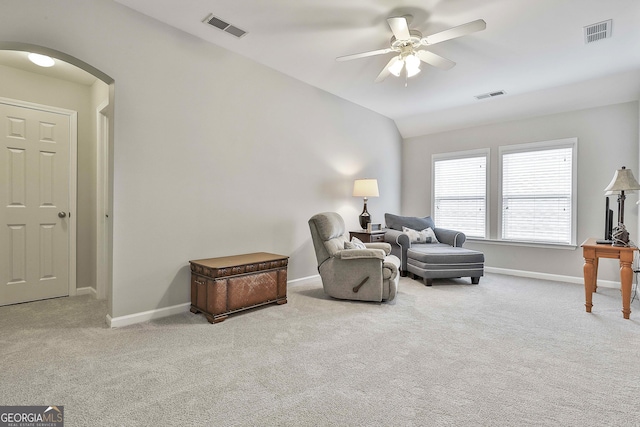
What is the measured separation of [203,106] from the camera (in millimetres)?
3355

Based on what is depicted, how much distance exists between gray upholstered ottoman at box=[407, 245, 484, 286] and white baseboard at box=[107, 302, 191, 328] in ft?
9.77

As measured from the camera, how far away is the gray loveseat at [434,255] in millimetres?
4398

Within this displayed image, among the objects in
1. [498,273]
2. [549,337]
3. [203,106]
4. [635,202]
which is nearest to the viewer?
[549,337]

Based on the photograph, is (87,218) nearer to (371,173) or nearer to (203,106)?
(203,106)

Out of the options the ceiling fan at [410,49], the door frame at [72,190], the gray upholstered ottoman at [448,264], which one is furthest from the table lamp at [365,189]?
the door frame at [72,190]

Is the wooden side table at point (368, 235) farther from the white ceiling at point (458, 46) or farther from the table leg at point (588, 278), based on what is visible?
the table leg at point (588, 278)

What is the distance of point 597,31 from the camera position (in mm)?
3023

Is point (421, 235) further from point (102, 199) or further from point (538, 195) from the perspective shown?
point (102, 199)

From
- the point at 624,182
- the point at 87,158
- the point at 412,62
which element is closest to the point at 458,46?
the point at 412,62

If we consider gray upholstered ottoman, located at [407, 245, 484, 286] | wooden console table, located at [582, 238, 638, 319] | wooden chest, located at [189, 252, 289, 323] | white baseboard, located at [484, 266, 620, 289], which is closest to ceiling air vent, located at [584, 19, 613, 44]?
wooden console table, located at [582, 238, 638, 319]

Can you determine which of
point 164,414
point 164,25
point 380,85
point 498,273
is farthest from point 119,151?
point 498,273

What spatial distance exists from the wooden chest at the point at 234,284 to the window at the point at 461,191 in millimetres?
3715

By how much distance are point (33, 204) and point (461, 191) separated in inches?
239

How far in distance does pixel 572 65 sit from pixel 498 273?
307 centimetres
